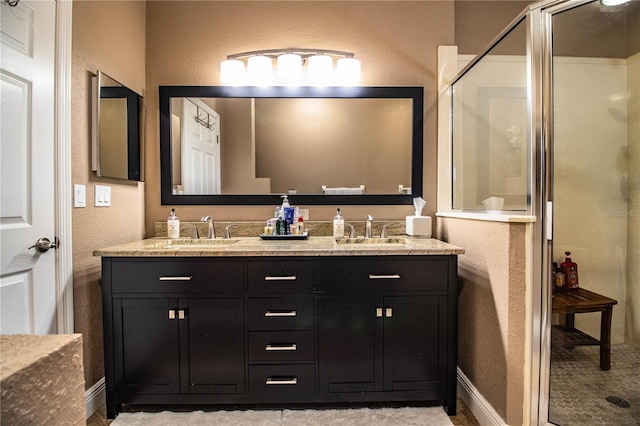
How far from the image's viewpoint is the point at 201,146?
7.57 feet

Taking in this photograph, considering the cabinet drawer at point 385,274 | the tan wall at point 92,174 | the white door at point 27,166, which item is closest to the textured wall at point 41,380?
the white door at point 27,166

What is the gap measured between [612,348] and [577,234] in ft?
2.07

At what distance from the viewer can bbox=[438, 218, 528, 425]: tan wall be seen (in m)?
1.51

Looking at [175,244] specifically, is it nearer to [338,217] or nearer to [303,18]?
[338,217]

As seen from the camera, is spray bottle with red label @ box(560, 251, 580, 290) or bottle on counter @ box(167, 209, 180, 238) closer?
spray bottle with red label @ box(560, 251, 580, 290)

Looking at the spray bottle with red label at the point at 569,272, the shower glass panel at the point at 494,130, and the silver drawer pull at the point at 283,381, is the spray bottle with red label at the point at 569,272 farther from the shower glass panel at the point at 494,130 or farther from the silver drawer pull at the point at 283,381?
the silver drawer pull at the point at 283,381

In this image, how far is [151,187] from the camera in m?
2.32

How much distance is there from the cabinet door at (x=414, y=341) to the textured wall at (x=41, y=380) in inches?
55.8

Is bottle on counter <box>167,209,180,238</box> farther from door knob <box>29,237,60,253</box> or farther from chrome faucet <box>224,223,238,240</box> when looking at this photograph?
door knob <box>29,237,60,253</box>

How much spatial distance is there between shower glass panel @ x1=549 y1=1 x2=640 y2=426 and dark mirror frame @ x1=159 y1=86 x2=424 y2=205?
33.2 inches

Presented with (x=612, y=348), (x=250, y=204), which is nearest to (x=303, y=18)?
(x=250, y=204)

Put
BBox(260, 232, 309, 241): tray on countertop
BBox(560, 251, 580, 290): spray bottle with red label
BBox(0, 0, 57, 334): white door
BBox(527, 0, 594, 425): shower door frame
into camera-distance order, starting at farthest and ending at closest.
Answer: BBox(260, 232, 309, 241): tray on countertop, BBox(560, 251, 580, 290): spray bottle with red label, BBox(527, 0, 594, 425): shower door frame, BBox(0, 0, 57, 334): white door

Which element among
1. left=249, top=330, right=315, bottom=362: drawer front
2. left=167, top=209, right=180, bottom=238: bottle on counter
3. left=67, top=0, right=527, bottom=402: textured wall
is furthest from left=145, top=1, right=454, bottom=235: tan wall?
left=249, top=330, right=315, bottom=362: drawer front

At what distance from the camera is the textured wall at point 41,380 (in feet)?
1.37
